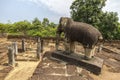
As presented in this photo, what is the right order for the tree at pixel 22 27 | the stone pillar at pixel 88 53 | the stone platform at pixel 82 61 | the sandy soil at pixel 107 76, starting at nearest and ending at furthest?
the sandy soil at pixel 107 76, the stone platform at pixel 82 61, the stone pillar at pixel 88 53, the tree at pixel 22 27

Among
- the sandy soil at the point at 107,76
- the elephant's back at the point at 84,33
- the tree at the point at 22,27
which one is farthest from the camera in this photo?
the tree at the point at 22,27

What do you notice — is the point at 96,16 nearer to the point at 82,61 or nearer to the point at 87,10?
the point at 87,10

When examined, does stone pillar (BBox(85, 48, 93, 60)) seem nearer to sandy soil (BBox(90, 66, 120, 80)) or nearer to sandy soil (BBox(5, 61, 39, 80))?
sandy soil (BBox(90, 66, 120, 80))

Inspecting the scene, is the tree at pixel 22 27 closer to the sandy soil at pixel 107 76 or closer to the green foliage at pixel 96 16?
the green foliage at pixel 96 16

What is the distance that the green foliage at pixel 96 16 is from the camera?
21.5m

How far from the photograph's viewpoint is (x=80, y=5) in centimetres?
2250

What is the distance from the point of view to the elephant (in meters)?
7.01

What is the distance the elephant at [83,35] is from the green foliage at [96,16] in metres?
14.0

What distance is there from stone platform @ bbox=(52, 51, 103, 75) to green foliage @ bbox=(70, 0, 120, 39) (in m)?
14.1

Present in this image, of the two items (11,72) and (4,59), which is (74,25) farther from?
(4,59)

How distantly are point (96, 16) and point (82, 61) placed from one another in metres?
15.6

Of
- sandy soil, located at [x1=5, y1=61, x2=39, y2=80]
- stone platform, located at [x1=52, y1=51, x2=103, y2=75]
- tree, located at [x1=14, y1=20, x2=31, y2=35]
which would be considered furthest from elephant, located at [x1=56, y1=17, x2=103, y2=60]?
tree, located at [x1=14, y1=20, x2=31, y2=35]

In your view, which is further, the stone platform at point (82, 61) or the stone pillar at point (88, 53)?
the stone pillar at point (88, 53)

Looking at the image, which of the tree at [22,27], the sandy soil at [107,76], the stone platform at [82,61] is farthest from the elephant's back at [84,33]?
the tree at [22,27]
